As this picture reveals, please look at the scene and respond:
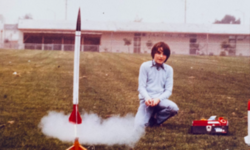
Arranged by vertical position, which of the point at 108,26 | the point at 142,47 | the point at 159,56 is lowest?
the point at 159,56

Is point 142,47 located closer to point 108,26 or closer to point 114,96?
A: point 108,26

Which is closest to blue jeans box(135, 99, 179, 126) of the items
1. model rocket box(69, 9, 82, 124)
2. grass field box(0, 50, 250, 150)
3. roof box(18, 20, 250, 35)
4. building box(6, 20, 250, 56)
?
grass field box(0, 50, 250, 150)

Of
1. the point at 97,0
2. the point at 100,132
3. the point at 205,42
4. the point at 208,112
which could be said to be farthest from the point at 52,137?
the point at 205,42

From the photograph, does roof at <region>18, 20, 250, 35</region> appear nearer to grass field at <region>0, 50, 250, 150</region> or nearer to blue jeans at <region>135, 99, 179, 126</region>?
grass field at <region>0, 50, 250, 150</region>

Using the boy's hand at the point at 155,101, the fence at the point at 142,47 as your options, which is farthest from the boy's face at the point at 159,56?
the fence at the point at 142,47

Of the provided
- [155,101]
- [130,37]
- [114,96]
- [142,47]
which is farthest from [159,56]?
[130,37]

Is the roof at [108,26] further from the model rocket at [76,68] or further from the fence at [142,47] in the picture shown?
the model rocket at [76,68]
